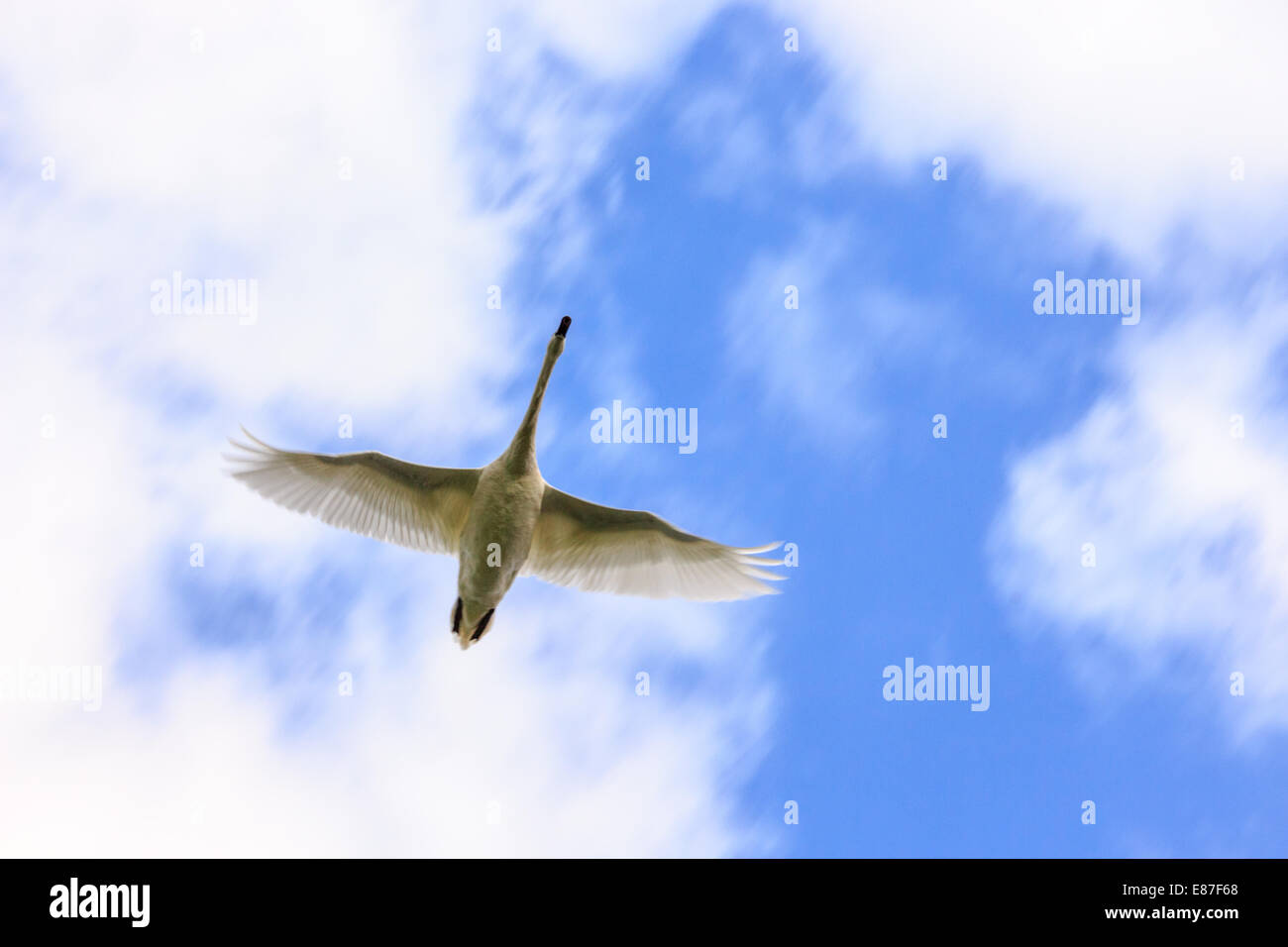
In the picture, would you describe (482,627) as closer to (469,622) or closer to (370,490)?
(469,622)

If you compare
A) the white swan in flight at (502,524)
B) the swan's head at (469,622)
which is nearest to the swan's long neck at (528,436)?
the white swan in flight at (502,524)

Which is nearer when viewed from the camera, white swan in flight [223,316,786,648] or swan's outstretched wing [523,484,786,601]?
white swan in flight [223,316,786,648]

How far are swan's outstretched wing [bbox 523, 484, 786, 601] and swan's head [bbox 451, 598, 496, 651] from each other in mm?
992

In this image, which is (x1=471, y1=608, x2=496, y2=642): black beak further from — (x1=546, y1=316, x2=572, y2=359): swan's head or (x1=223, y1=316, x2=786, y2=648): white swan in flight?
(x1=546, y1=316, x2=572, y2=359): swan's head

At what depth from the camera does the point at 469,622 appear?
1471 cm

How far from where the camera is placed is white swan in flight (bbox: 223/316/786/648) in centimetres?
1405

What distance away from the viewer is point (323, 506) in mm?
14820

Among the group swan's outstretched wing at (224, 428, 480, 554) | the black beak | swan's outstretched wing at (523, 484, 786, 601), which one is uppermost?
swan's outstretched wing at (224, 428, 480, 554)

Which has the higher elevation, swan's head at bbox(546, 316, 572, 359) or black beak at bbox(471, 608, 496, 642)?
swan's head at bbox(546, 316, 572, 359)

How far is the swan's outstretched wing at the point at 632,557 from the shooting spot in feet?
48.9

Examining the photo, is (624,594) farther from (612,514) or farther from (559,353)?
(559,353)

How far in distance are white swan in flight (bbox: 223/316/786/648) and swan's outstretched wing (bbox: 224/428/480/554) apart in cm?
1

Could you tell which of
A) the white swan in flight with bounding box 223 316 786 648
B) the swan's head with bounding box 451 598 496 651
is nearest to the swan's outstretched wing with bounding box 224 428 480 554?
the white swan in flight with bounding box 223 316 786 648

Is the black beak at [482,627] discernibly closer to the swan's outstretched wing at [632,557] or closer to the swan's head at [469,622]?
the swan's head at [469,622]
